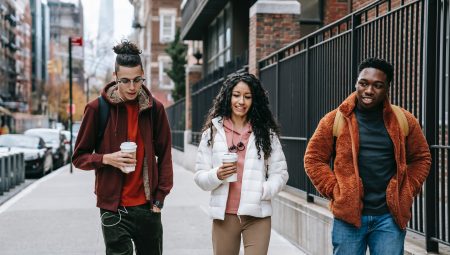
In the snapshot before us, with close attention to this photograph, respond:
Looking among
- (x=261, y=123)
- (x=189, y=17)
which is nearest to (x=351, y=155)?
(x=261, y=123)

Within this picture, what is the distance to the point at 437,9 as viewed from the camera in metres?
5.32

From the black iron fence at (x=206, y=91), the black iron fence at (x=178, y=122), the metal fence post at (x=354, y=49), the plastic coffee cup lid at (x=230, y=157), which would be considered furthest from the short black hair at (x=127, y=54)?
the black iron fence at (x=178, y=122)

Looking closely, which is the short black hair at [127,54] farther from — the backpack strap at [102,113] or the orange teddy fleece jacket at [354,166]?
the orange teddy fleece jacket at [354,166]

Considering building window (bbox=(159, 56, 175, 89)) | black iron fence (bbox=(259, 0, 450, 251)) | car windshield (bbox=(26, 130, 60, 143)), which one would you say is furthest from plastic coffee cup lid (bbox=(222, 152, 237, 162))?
building window (bbox=(159, 56, 175, 89))

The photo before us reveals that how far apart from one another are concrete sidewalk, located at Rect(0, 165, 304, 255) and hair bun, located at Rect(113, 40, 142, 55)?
3.81 m

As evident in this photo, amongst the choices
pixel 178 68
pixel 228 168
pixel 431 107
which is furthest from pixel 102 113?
pixel 178 68

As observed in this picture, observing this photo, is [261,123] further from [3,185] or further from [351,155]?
[3,185]

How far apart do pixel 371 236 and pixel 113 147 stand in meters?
1.76

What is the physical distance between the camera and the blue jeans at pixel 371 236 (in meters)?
3.96

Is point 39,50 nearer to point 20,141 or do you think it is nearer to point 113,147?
point 20,141

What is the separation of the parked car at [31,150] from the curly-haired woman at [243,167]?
56.4ft

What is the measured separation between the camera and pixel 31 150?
837 inches

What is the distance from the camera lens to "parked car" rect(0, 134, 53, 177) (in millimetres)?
21031

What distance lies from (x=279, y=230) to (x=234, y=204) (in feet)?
16.1
